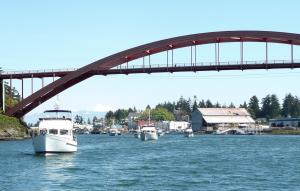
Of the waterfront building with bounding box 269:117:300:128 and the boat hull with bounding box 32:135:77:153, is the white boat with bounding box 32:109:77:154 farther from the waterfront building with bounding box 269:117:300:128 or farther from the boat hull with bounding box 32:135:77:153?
the waterfront building with bounding box 269:117:300:128

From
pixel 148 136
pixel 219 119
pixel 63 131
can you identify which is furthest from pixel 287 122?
pixel 63 131

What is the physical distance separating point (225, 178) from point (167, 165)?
915 cm

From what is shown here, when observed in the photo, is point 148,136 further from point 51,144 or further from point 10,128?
point 51,144

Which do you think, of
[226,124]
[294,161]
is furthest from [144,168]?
[226,124]

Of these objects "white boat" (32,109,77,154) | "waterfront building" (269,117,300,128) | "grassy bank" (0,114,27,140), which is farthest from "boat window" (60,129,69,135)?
"waterfront building" (269,117,300,128)

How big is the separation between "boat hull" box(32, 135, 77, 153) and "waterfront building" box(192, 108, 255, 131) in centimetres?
13342

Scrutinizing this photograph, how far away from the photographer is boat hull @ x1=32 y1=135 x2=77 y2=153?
51000mm

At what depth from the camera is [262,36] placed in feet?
254

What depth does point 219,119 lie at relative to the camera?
188125 mm

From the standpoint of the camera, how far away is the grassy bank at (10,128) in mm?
87500

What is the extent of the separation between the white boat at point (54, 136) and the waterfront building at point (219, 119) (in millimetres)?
132775

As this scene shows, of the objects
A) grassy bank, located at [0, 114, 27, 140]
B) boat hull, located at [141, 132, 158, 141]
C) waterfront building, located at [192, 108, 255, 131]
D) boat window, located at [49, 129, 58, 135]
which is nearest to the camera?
boat window, located at [49, 129, 58, 135]

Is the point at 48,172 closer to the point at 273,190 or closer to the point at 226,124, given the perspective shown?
the point at 273,190

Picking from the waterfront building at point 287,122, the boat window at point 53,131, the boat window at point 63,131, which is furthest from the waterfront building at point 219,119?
the boat window at point 53,131
